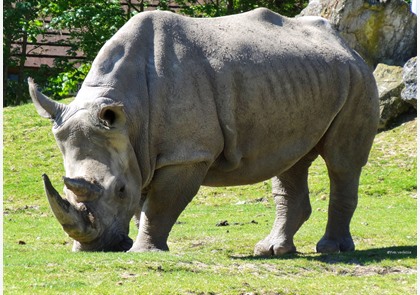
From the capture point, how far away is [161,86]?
9961mm

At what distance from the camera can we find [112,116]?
31.7 feet

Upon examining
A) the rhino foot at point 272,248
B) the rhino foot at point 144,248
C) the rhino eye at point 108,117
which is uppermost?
the rhino eye at point 108,117

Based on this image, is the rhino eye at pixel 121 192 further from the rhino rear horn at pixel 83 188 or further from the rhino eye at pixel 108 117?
the rhino eye at pixel 108 117

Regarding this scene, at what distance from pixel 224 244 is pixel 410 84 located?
9661mm

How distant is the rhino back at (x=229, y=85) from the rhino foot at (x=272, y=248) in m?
0.81

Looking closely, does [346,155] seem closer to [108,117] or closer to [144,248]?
[144,248]

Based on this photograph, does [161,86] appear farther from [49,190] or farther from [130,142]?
[49,190]

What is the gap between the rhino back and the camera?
993 centimetres

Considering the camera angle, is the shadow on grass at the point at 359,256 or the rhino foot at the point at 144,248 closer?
the rhino foot at the point at 144,248

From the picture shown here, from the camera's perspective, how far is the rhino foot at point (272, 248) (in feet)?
36.8

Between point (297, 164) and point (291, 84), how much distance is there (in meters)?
1.45

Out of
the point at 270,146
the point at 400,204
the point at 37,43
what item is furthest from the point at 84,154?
the point at 37,43

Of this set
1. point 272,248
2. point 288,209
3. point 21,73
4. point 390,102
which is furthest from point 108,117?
point 21,73

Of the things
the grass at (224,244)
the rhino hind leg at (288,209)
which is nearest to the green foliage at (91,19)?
the grass at (224,244)
